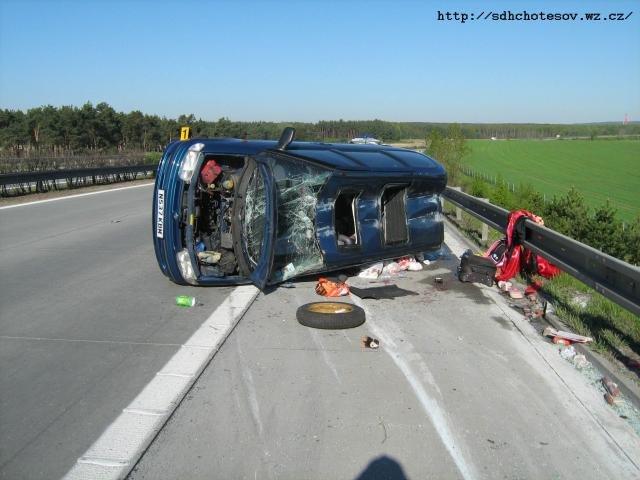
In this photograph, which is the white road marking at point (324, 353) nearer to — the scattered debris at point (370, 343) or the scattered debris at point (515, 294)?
the scattered debris at point (370, 343)

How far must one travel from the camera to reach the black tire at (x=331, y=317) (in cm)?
562

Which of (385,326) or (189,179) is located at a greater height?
(189,179)

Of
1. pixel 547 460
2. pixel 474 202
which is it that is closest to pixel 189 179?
pixel 547 460

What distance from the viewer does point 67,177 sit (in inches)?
871

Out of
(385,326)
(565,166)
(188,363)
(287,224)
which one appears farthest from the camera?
(565,166)

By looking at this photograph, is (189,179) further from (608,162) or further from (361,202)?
(608,162)

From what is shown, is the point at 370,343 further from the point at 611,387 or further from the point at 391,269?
the point at 391,269

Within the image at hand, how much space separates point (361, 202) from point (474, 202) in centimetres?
392

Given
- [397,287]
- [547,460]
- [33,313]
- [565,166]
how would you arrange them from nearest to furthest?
[547,460] < [33,313] < [397,287] < [565,166]

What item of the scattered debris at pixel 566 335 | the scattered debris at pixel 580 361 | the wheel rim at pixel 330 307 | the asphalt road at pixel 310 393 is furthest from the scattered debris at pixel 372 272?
the scattered debris at pixel 580 361

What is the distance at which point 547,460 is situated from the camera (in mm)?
3311

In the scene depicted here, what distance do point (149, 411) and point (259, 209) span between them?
3.47 meters

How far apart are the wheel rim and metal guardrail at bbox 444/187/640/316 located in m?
2.26

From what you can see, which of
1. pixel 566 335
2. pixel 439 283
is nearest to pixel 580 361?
pixel 566 335
